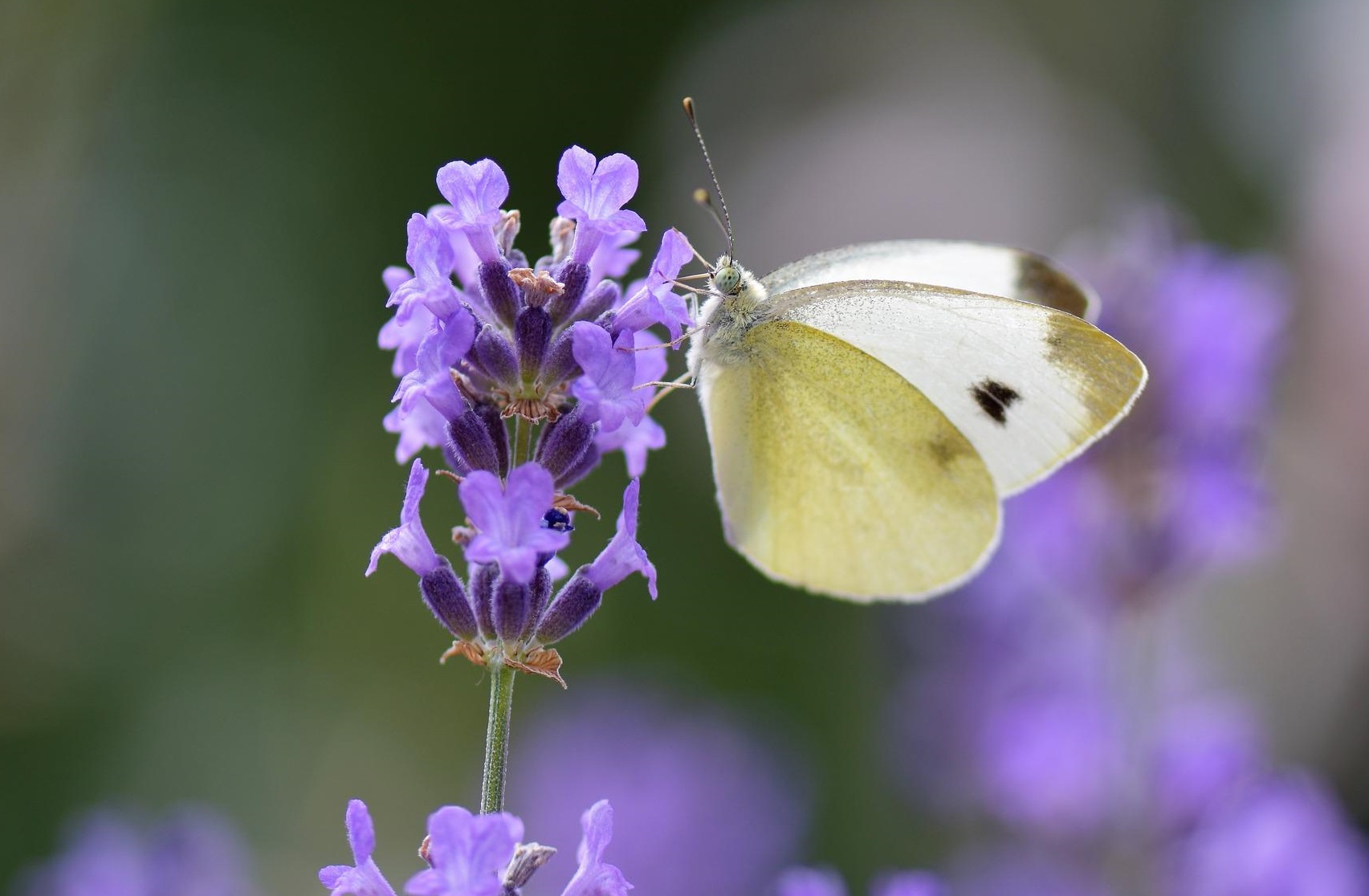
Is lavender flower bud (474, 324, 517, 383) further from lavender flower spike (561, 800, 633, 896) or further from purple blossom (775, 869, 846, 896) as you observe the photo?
purple blossom (775, 869, 846, 896)

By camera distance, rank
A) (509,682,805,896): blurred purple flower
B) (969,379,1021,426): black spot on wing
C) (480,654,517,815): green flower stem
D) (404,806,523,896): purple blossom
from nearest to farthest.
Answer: (404,806,523,896): purple blossom < (480,654,517,815): green flower stem < (969,379,1021,426): black spot on wing < (509,682,805,896): blurred purple flower

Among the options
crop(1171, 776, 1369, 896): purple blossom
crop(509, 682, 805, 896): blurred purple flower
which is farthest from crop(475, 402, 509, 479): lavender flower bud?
crop(509, 682, 805, 896): blurred purple flower

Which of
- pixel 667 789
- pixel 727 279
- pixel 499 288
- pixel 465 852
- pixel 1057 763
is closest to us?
pixel 465 852

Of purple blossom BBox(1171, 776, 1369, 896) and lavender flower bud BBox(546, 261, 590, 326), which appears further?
purple blossom BBox(1171, 776, 1369, 896)

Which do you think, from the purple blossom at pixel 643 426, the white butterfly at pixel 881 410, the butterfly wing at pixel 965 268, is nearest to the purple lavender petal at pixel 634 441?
the purple blossom at pixel 643 426

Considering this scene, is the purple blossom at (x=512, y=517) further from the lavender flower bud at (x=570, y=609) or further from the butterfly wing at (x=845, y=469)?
the butterfly wing at (x=845, y=469)

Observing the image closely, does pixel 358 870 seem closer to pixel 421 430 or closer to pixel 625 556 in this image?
pixel 625 556

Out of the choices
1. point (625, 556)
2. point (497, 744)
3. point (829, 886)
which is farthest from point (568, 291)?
point (829, 886)
